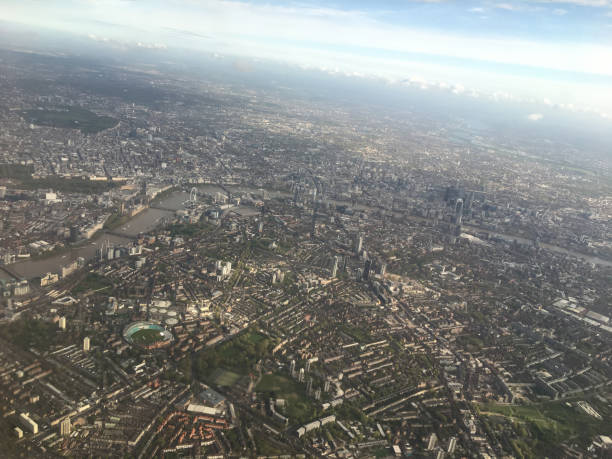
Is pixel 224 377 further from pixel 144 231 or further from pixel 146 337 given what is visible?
pixel 144 231

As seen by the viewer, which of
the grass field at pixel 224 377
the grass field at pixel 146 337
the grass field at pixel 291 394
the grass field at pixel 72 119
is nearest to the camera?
the grass field at pixel 291 394

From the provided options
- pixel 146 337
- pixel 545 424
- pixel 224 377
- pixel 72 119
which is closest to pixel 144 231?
pixel 146 337

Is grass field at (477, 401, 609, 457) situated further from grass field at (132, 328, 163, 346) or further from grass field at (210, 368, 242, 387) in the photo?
grass field at (132, 328, 163, 346)

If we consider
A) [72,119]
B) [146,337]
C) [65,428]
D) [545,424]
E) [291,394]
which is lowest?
[545,424]

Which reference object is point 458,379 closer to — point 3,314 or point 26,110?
point 3,314

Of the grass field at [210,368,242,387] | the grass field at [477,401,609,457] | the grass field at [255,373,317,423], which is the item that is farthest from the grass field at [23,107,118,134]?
the grass field at [477,401,609,457]

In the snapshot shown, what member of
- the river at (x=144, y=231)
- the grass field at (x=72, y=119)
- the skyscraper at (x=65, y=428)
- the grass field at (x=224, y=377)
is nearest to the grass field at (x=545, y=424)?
the grass field at (x=224, y=377)

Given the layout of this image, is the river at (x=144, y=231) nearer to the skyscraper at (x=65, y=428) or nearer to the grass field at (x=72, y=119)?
the skyscraper at (x=65, y=428)

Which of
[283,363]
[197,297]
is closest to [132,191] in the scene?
[197,297]
